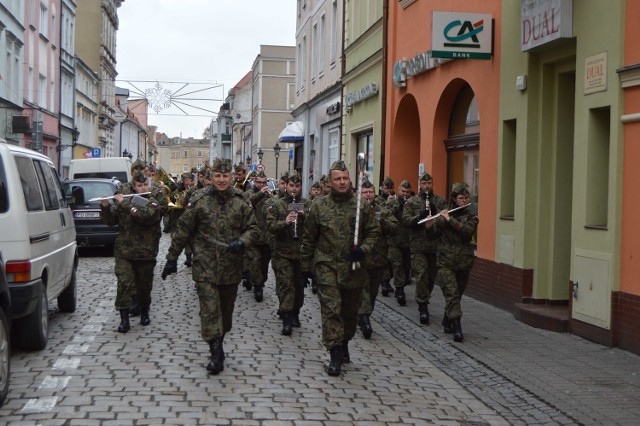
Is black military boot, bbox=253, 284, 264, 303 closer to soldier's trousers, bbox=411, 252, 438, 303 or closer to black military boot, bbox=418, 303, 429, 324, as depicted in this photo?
soldier's trousers, bbox=411, 252, 438, 303

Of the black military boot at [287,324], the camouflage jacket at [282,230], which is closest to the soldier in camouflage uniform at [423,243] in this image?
the camouflage jacket at [282,230]

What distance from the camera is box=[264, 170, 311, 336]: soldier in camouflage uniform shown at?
33.5ft

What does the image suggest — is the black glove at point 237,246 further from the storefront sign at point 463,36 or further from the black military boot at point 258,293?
the storefront sign at point 463,36

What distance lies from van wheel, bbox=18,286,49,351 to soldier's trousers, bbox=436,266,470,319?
165 inches

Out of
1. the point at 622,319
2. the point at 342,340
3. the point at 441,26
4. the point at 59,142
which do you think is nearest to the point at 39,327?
the point at 342,340

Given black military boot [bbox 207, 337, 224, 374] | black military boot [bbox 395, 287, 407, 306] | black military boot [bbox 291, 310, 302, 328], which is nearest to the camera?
black military boot [bbox 207, 337, 224, 374]

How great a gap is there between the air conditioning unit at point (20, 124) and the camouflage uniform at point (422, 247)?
74.5 ft

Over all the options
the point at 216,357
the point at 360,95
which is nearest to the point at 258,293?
the point at 216,357

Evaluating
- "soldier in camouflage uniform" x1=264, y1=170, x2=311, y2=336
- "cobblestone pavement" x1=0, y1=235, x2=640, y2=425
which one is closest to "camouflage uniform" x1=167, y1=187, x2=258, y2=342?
"cobblestone pavement" x1=0, y1=235, x2=640, y2=425

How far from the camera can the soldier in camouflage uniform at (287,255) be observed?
10.2 m

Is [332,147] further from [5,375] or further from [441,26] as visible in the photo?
[5,375]

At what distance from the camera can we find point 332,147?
90.4ft

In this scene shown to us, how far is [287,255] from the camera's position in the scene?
1053 centimetres

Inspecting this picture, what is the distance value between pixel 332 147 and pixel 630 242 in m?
18.9
